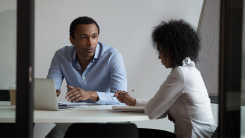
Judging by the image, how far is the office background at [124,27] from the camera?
3977 mm

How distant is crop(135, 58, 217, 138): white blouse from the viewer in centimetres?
170

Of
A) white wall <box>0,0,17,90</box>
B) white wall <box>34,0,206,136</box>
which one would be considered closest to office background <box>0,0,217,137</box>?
white wall <box>34,0,206,136</box>

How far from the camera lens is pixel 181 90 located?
5.69 ft

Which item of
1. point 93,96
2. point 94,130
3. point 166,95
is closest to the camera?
point 94,130

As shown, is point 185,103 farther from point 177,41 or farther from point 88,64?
point 88,64

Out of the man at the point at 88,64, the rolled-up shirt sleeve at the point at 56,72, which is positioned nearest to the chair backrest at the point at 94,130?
the man at the point at 88,64

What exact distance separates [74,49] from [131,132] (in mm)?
1434

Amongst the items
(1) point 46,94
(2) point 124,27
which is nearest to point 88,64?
(1) point 46,94

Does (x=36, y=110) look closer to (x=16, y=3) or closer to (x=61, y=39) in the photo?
(x=16, y=3)

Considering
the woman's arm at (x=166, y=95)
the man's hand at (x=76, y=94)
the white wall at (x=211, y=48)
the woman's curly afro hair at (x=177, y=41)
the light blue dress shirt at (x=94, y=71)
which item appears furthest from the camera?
the white wall at (x=211, y=48)

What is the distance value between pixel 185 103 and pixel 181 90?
116mm

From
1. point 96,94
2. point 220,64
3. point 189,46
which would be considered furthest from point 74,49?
point 220,64

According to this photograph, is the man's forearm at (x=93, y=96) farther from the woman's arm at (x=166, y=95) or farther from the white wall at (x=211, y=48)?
the white wall at (x=211, y=48)

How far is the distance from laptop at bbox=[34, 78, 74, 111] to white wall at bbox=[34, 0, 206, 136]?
86.0 inches
